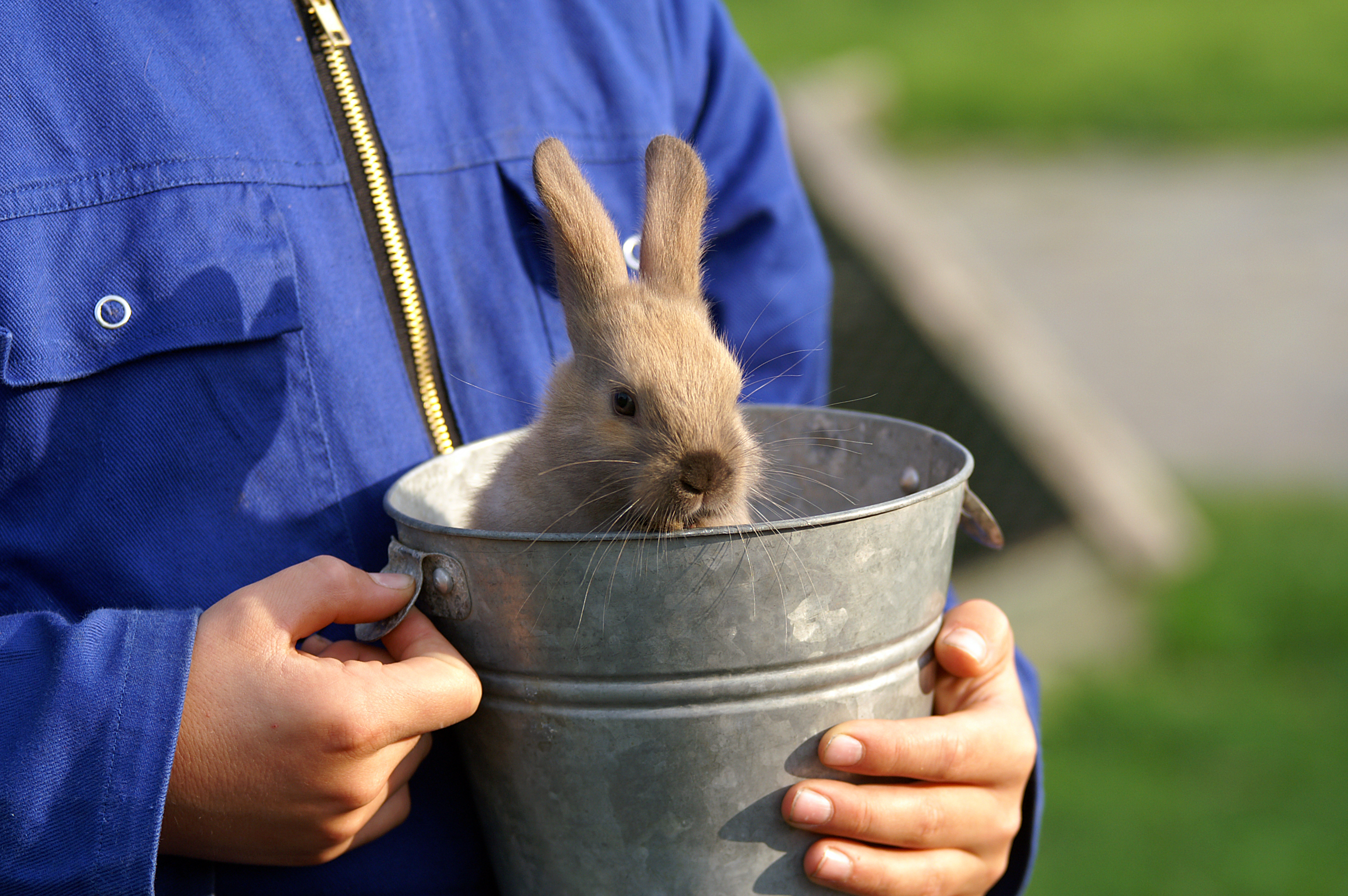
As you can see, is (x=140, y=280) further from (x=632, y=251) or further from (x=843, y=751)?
(x=843, y=751)

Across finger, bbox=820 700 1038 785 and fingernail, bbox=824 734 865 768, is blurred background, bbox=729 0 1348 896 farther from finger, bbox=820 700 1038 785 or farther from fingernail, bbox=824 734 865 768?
fingernail, bbox=824 734 865 768

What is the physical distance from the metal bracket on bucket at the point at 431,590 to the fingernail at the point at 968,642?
0.77 m

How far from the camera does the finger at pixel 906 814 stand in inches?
69.1

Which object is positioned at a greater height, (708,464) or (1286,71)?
(708,464)

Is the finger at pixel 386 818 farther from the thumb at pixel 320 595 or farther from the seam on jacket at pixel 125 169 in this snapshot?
the seam on jacket at pixel 125 169

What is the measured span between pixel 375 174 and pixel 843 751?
1.22 meters

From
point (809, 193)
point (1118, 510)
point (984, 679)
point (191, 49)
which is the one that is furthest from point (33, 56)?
point (1118, 510)

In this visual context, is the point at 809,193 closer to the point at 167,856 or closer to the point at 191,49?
the point at 191,49

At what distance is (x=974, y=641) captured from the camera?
199cm

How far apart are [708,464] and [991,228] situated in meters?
10.5

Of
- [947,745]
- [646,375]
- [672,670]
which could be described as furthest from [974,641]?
[646,375]

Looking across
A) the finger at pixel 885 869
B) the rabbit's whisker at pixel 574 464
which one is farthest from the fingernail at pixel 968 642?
the rabbit's whisker at pixel 574 464

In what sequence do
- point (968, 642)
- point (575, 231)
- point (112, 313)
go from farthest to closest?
point (575, 231) < point (968, 642) < point (112, 313)

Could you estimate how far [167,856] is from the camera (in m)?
1.81
